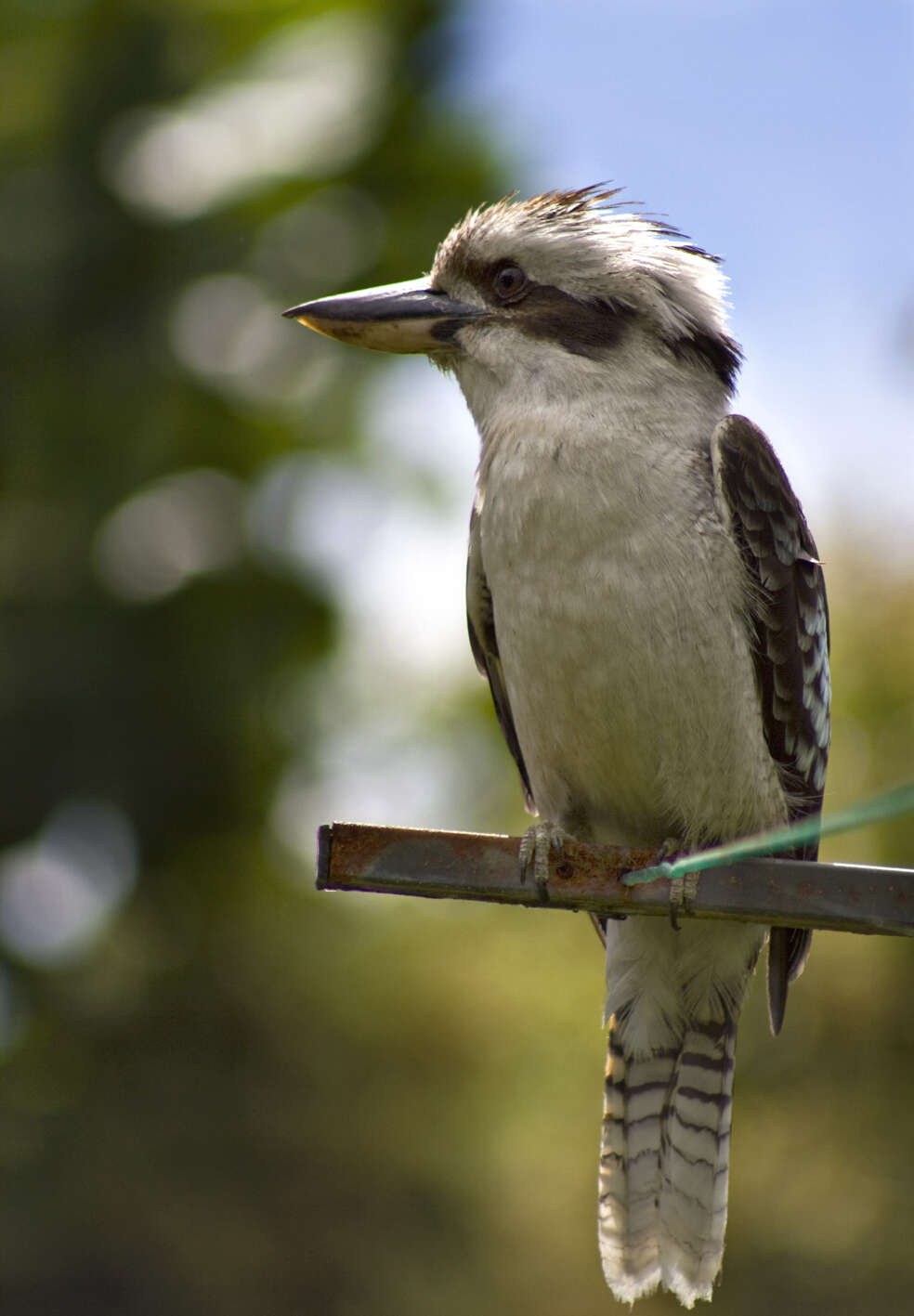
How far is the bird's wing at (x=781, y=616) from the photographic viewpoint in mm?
2658

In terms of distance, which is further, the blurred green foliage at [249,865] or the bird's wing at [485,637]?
the blurred green foliage at [249,865]

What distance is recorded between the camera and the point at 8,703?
10.4m

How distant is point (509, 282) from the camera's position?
116 inches

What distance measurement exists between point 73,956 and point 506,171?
287 inches

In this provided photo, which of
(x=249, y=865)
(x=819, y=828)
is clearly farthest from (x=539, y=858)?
(x=249, y=865)

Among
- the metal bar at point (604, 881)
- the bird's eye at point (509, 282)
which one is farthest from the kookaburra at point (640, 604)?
the metal bar at point (604, 881)

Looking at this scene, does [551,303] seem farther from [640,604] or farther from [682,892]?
[682,892]

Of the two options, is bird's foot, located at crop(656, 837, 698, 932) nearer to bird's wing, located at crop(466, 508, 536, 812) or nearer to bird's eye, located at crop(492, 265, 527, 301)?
bird's wing, located at crop(466, 508, 536, 812)

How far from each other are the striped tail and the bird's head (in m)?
1.32

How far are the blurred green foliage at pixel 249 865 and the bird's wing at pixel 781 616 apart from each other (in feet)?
23.8

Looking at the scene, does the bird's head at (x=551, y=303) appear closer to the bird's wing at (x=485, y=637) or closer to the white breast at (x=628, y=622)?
the white breast at (x=628, y=622)

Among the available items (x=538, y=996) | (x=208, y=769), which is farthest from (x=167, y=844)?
(x=538, y=996)

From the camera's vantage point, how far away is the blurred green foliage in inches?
424

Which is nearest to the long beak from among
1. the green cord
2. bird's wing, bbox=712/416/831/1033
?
bird's wing, bbox=712/416/831/1033
